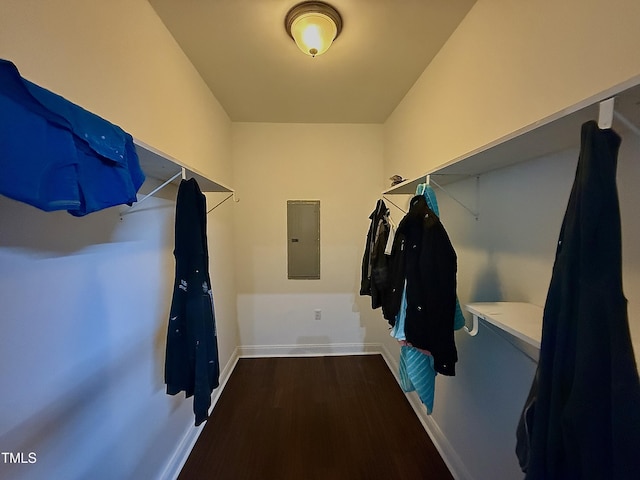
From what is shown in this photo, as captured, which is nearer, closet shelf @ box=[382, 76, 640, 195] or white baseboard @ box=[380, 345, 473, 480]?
closet shelf @ box=[382, 76, 640, 195]

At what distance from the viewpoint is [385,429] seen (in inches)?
82.6

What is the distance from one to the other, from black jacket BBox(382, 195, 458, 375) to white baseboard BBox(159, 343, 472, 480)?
0.96 m

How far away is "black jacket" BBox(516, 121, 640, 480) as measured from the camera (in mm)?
541

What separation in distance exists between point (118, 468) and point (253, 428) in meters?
1.07

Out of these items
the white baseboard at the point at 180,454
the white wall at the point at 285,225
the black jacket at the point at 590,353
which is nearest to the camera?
the black jacket at the point at 590,353

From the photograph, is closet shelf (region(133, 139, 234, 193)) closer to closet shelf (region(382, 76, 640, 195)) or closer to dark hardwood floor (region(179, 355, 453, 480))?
closet shelf (region(382, 76, 640, 195))

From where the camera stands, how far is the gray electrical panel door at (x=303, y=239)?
3227mm

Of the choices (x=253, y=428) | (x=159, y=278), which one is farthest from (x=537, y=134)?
(x=253, y=428)

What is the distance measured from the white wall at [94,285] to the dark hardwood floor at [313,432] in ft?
1.26

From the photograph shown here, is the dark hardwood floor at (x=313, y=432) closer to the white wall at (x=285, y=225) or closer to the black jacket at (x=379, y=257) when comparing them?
the white wall at (x=285, y=225)

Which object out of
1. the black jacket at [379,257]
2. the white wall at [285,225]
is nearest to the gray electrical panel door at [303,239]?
the white wall at [285,225]

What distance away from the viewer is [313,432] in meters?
2.07

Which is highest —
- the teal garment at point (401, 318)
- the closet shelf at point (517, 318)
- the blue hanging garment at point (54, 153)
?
the blue hanging garment at point (54, 153)

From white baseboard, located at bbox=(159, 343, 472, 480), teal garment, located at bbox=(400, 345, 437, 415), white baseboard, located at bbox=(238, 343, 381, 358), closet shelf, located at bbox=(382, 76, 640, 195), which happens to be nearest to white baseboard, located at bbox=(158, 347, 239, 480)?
white baseboard, located at bbox=(159, 343, 472, 480)
